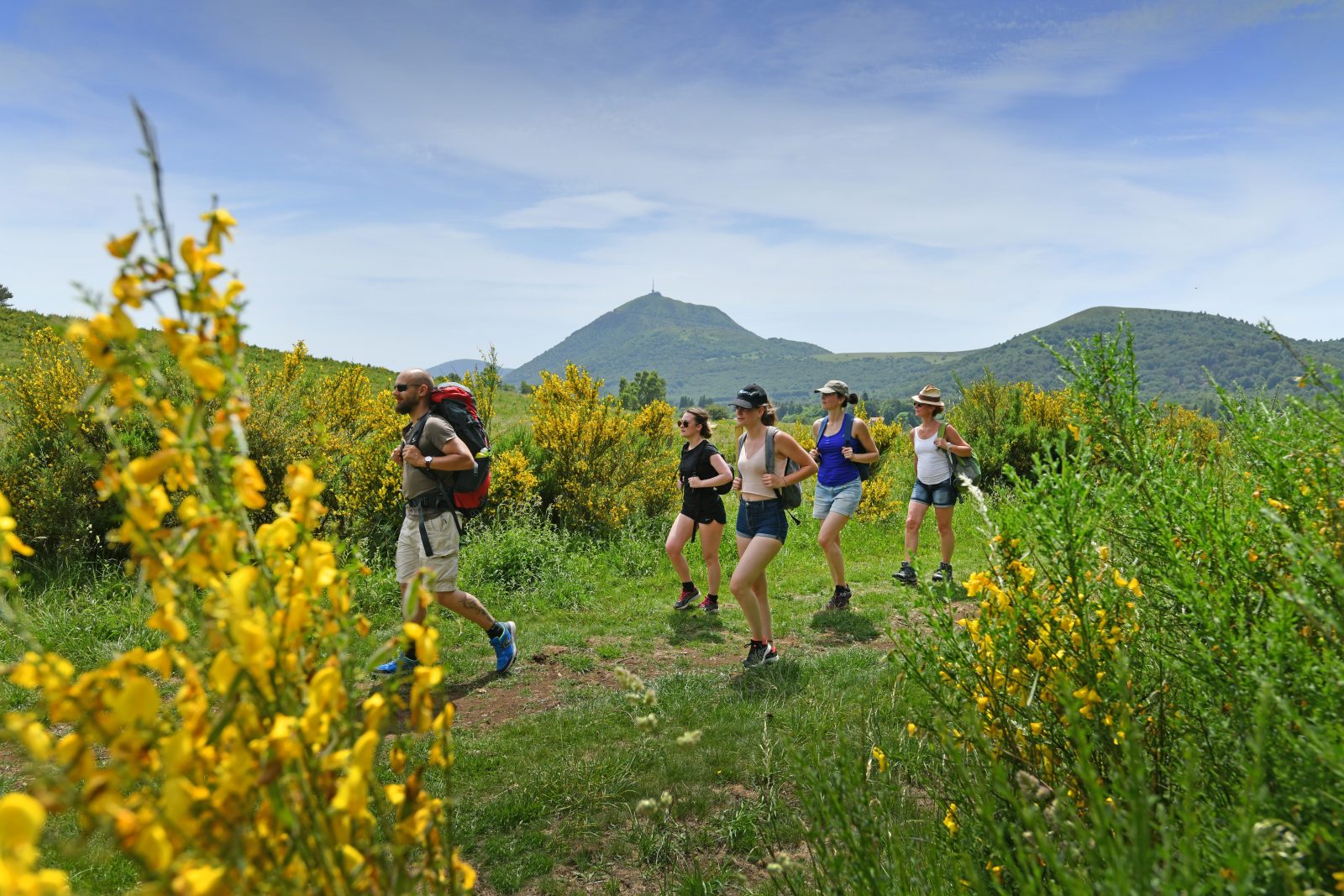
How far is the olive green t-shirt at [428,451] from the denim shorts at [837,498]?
11.2 ft

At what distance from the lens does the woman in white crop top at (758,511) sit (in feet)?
16.3

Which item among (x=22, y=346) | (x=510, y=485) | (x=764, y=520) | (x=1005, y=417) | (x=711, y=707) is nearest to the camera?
(x=711, y=707)

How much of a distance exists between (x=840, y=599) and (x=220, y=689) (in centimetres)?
655

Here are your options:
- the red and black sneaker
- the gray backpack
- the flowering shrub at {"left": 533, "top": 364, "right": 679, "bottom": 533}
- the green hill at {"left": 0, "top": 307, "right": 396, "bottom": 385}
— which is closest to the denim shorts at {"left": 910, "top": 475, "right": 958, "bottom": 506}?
the red and black sneaker

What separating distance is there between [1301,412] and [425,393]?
435cm

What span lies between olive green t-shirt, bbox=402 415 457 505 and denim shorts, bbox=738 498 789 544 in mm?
1969

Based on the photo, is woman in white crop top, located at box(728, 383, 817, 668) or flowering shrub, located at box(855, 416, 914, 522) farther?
flowering shrub, located at box(855, 416, 914, 522)

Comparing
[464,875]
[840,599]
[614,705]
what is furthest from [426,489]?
[840,599]

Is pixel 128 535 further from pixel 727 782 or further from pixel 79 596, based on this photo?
pixel 79 596

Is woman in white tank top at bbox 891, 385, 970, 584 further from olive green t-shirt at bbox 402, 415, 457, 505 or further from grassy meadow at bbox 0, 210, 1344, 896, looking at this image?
olive green t-shirt at bbox 402, 415, 457, 505

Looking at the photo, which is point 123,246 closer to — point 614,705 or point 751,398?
point 614,705

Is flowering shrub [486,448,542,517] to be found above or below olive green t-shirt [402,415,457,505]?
below

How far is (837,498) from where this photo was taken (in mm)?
6695

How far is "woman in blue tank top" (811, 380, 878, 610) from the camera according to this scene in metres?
6.60
